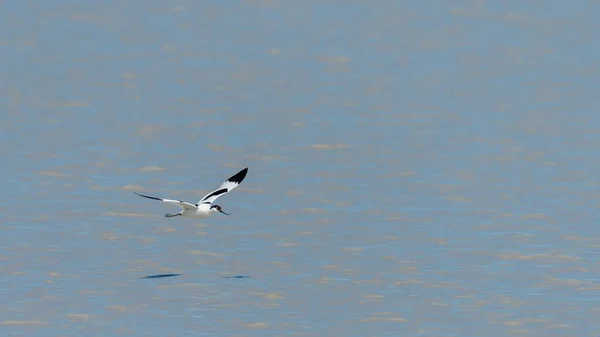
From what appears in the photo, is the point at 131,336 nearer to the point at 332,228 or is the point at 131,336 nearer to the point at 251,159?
the point at 332,228

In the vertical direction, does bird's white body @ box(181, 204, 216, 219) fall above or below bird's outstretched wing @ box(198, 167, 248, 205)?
below

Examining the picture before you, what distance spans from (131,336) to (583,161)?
21.7 metres

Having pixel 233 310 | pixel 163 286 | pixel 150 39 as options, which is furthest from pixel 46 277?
pixel 150 39

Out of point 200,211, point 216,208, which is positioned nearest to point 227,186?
point 216,208

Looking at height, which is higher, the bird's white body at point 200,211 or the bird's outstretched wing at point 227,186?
the bird's outstretched wing at point 227,186

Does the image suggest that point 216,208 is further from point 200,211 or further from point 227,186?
point 227,186

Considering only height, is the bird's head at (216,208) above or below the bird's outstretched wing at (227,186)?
below

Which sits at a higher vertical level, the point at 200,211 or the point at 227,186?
the point at 227,186

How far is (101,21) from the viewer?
70.4m

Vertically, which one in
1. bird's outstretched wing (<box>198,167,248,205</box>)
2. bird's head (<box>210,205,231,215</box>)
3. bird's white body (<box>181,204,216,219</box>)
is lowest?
bird's white body (<box>181,204,216,219</box>)

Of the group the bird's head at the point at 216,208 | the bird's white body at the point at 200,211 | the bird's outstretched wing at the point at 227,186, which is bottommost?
the bird's white body at the point at 200,211

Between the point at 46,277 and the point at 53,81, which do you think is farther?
the point at 53,81

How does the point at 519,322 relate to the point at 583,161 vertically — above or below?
below

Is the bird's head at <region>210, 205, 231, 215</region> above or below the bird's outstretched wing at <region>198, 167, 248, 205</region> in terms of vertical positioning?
below
